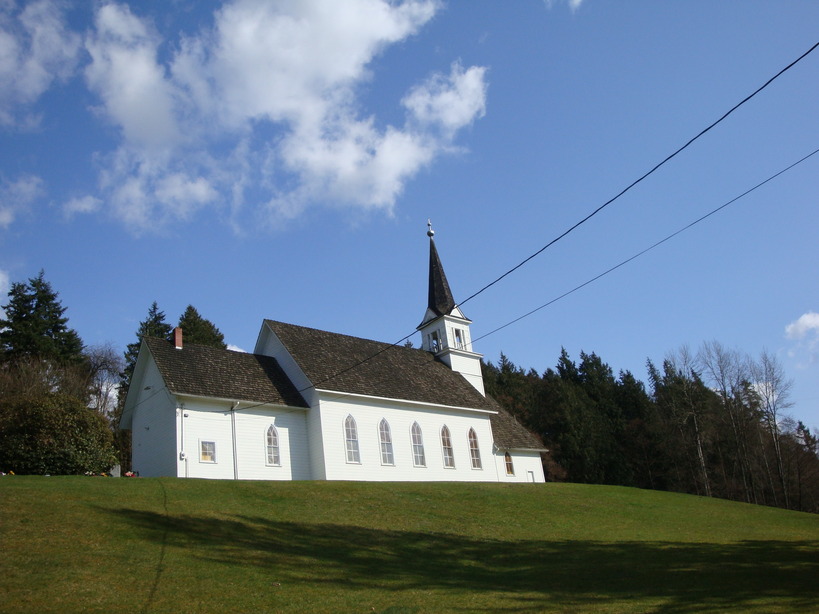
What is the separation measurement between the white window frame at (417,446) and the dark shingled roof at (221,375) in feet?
23.0

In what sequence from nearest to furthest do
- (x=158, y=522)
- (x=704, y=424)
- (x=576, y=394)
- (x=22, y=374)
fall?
(x=158, y=522), (x=22, y=374), (x=704, y=424), (x=576, y=394)

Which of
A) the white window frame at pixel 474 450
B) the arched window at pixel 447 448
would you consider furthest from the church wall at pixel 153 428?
the white window frame at pixel 474 450

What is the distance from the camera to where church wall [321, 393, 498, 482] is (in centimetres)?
3191

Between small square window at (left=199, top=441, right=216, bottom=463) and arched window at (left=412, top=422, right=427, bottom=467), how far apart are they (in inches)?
450

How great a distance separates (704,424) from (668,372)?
15.4 m

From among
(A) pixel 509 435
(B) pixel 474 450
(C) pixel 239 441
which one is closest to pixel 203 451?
(C) pixel 239 441

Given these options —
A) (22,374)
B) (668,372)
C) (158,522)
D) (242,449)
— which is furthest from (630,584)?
(668,372)

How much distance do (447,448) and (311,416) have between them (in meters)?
9.24

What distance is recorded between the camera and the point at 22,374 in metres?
46.1

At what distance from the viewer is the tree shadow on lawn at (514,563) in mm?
13773

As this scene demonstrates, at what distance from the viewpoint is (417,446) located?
1409 inches

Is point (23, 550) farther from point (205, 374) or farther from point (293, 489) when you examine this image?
point (205, 374)

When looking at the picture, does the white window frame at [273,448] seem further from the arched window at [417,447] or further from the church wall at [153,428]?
the arched window at [417,447]

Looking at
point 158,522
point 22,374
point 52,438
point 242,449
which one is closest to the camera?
point 158,522
